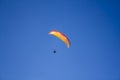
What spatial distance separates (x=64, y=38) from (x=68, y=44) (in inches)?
27.7

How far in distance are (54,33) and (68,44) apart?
1548 mm

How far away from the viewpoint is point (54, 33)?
24219 millimetres

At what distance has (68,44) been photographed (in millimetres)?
24609

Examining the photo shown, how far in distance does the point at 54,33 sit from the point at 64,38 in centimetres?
93

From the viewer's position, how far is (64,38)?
79.6ft
